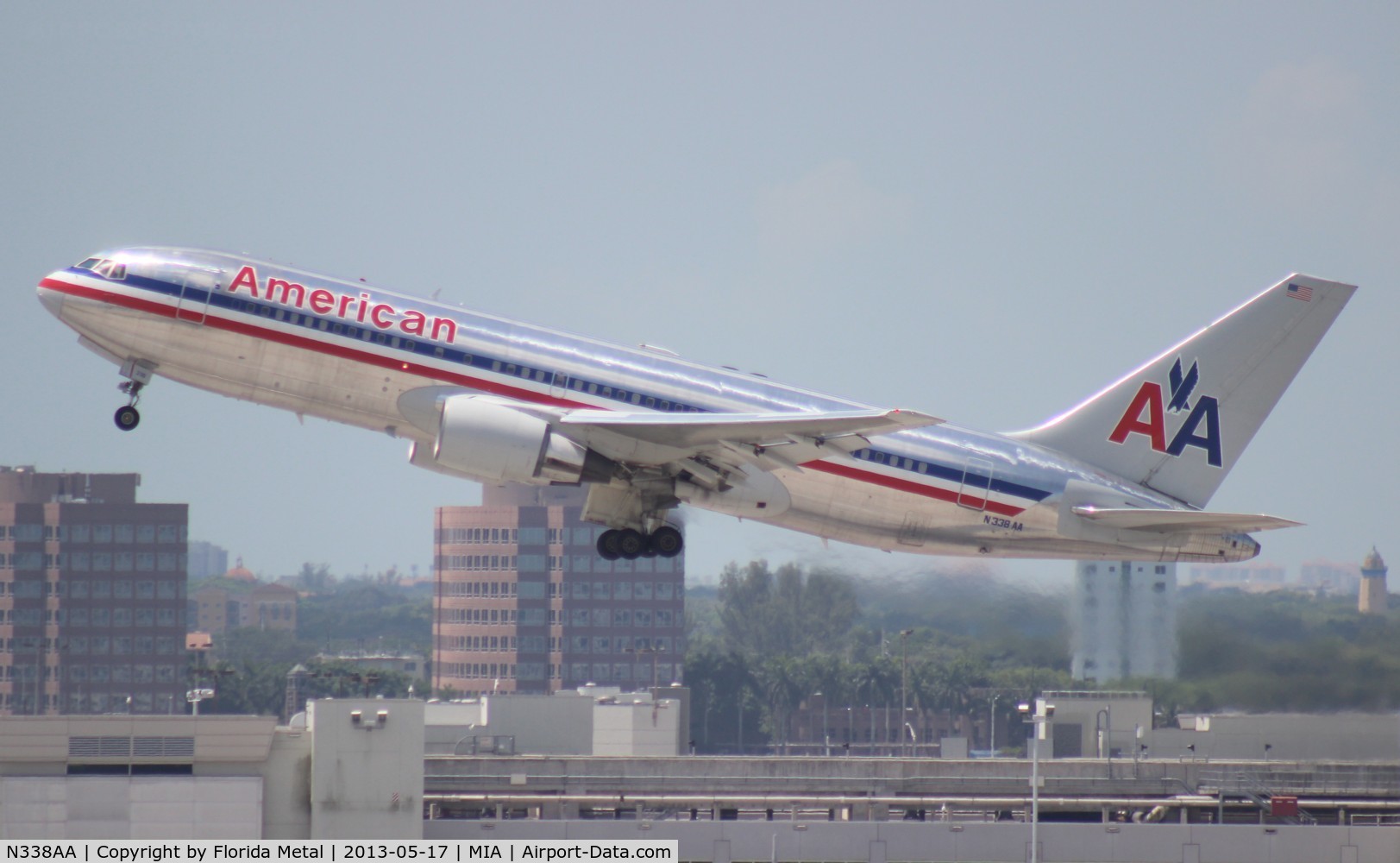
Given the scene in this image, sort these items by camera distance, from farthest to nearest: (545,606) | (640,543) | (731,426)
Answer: (545,606) → (640,543) → (731,426)

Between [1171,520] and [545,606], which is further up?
[1171,520]

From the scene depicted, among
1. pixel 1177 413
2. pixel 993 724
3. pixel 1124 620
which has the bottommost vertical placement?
pixel 993 724

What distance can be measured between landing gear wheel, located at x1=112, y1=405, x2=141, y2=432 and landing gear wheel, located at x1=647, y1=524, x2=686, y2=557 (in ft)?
38.8

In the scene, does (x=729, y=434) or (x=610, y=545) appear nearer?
(x=729, y=434)

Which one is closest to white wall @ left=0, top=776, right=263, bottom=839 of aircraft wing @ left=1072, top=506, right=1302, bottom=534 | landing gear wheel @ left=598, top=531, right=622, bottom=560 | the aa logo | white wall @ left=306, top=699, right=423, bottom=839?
white wall @ left=306, top=699, right=423, bottom=839

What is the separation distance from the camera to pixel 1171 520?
38.5 metres

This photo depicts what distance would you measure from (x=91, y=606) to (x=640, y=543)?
87.1 m

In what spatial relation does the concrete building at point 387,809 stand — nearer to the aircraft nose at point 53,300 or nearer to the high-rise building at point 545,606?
the aircraft nose at point 53,300

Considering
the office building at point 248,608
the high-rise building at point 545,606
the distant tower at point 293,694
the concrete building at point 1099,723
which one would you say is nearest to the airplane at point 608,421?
the concrete building at point 1099,723

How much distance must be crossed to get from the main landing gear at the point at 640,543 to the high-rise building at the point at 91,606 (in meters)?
81.3

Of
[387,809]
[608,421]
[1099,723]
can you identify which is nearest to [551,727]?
[1099,723]

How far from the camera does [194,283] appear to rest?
35.9 metres

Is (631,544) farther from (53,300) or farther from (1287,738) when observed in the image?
(1287,738)

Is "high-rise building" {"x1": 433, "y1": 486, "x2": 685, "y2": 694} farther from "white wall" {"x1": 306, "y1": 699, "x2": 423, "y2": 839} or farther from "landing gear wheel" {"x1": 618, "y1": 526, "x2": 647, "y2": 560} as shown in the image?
"white wall" {"x1": 306, "y1": 699, "x2": 423, "y2": 839}
